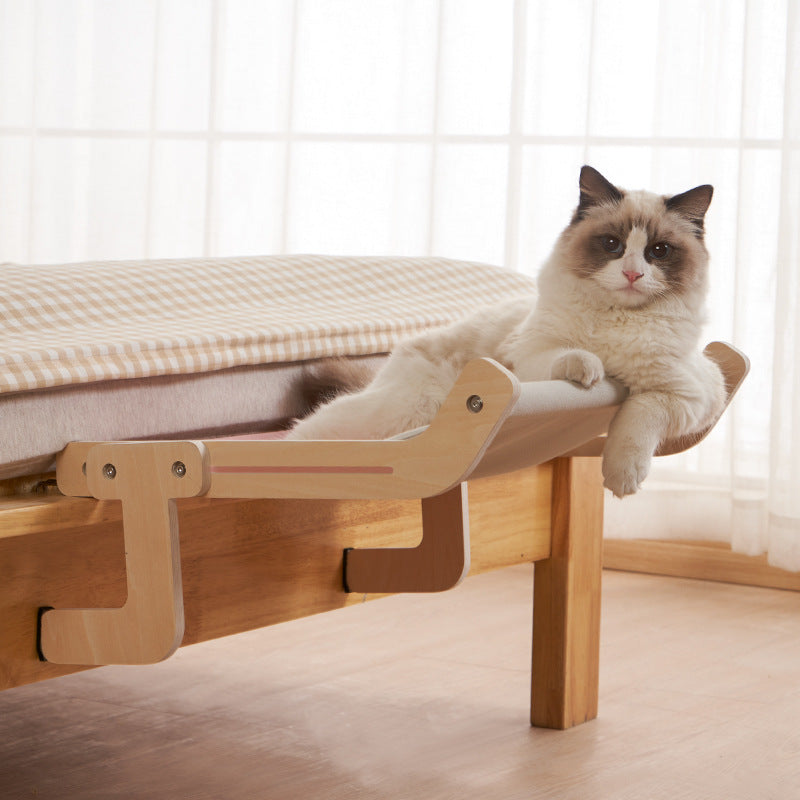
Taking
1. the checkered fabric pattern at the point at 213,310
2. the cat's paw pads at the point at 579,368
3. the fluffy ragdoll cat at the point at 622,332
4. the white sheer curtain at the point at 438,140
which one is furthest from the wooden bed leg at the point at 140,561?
the white sheer curtain at the point at 438,140

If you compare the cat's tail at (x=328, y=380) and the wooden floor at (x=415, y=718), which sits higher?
the cat's tail at (x=328, y=380)

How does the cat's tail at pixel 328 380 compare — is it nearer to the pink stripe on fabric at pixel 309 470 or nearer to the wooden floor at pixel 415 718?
the pink stripe on fabric at pixel 309 470

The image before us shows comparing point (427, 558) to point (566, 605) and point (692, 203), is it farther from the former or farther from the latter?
point (692, 203)

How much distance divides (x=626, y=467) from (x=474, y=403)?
0.81 ft

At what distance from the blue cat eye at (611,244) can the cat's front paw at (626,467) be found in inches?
8.5

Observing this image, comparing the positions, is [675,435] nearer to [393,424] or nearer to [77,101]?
[393,424]

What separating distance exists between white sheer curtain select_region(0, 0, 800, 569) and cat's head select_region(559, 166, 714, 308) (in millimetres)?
1413

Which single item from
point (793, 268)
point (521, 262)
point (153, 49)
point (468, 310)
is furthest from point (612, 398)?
point (153, 49)

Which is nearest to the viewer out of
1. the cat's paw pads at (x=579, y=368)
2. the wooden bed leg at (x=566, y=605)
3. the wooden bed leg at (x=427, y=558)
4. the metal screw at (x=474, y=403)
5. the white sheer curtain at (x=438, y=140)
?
the metal screw at (x=474, y=403)

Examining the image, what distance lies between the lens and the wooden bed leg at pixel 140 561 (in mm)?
1265

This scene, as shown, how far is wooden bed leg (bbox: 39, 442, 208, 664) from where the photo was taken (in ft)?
4.15

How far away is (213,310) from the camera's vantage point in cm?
164

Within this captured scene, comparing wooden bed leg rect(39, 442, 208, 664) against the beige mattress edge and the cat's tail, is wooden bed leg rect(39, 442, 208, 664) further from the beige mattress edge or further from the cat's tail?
the cat's tail

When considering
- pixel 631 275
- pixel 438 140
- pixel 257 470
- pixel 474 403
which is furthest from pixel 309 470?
pixel 438 140
